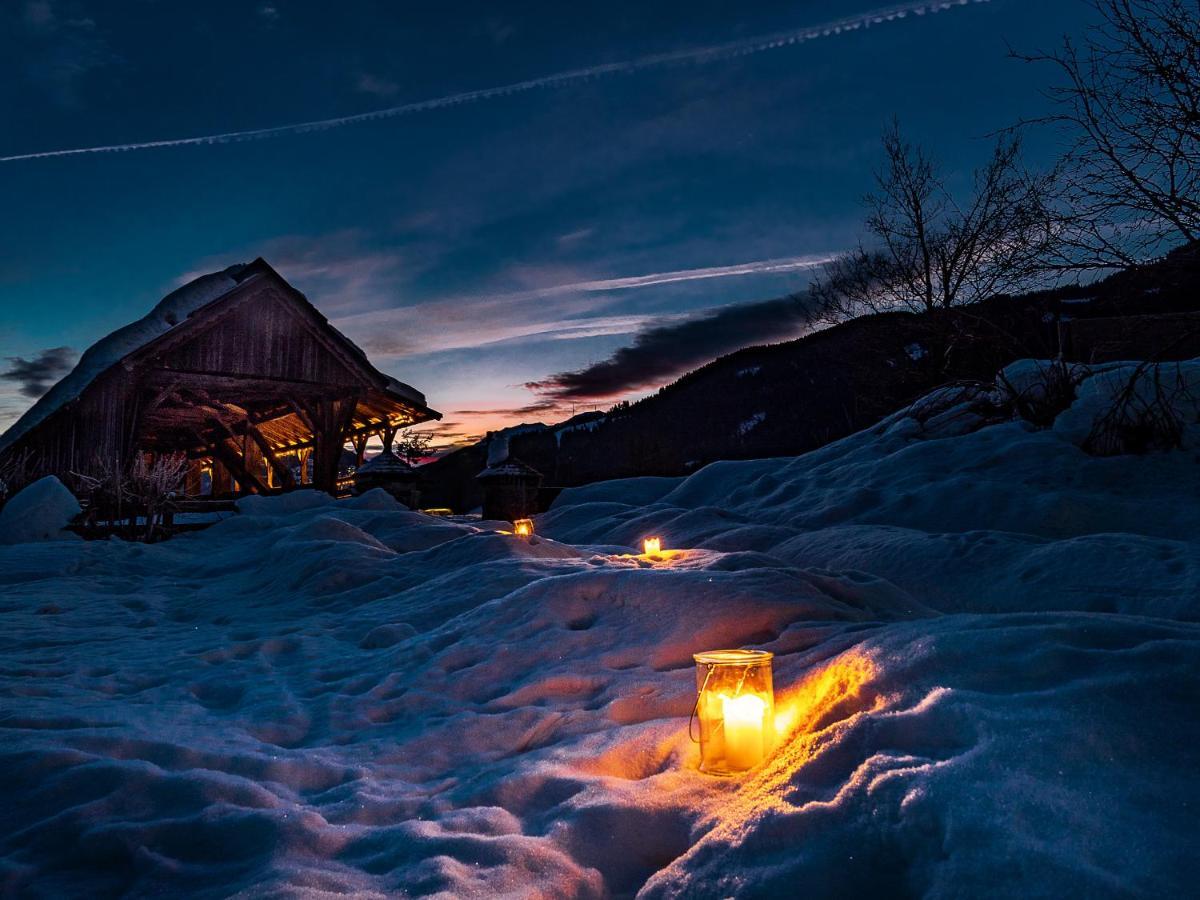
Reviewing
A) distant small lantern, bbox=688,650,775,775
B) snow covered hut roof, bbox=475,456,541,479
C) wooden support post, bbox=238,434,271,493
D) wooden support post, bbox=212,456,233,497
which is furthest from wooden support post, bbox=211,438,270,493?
distant small lantern, bbox=688,650,775,775

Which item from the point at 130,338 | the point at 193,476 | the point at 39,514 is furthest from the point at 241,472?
the point at 39,514

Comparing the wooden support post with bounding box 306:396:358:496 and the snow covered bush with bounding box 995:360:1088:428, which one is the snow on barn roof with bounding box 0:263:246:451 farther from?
the snow covered bush with bounding box 995:360:1088:428

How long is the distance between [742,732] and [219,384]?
52.0ft

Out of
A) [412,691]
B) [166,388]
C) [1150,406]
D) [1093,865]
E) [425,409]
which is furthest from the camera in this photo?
[425,409]

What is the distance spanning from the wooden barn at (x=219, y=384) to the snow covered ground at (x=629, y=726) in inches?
326

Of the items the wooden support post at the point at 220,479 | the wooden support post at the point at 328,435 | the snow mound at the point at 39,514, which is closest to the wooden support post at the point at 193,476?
the wooden support post at the point at 220,479

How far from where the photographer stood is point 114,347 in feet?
44.6

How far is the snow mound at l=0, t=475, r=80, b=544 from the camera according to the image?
10.6m

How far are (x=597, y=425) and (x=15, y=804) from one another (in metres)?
29.8

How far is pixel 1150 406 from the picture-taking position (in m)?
7.39

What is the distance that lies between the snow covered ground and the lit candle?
0.10 meters

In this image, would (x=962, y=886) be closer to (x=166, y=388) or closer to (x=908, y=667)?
(x=908, y=667)

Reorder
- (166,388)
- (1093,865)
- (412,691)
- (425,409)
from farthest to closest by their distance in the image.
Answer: (425,409) < (166,388) < (412,691) < (1093,865)

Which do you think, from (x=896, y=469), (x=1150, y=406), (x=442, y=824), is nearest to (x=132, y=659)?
(x=442, y=824)
